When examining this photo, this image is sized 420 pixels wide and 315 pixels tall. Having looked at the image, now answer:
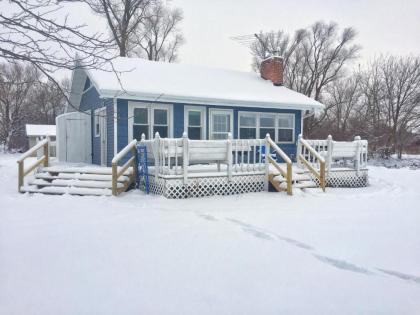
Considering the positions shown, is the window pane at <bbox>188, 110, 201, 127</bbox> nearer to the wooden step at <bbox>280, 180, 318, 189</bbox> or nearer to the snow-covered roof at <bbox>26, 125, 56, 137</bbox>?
the wooden step at <bbox>280, 180, 318, 189</bbox>

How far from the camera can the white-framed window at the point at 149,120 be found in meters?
11.2

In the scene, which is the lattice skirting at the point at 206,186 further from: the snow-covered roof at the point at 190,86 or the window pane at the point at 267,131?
the window pane at the point at 267,131

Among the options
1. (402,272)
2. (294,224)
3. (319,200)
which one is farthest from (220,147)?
(402,272)

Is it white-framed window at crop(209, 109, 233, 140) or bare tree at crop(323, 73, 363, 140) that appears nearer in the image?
white-framed window at crop(209, 109, 233, 140)

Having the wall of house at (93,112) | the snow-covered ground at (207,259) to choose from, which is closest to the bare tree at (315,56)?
the wall of house at (93,112)

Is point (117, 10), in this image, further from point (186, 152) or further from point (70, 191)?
point (70, 191)

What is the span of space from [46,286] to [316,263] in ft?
9.73

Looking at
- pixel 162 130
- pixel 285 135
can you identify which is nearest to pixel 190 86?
pixel 162 130

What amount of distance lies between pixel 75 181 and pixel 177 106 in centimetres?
465

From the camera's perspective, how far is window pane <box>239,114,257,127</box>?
43.2 feet

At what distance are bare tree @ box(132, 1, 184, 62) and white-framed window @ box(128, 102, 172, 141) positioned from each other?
65.4 ft

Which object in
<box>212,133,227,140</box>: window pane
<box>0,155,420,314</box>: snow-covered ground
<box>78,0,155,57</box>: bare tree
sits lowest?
<box>0,155,420,314</box>: snow-covered ground

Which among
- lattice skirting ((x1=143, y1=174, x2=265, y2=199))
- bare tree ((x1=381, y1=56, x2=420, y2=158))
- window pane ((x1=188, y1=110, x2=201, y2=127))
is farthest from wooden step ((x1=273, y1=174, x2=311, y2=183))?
bare tree ((x1=381, y1=56, x2=420, y2=158))

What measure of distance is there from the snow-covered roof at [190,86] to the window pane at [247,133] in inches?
45.0
